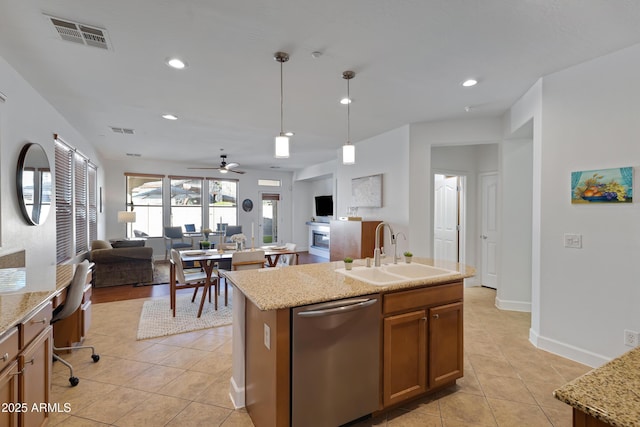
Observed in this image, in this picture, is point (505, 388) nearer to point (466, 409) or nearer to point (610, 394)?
point (466, 409)

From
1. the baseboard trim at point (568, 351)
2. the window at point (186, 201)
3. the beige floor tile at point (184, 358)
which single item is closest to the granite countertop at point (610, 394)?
the baseboard trim at point (568, 351)

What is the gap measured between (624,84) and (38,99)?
572 centimetres

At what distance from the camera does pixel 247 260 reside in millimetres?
3854

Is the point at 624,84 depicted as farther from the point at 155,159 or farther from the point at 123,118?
the point at 155,159

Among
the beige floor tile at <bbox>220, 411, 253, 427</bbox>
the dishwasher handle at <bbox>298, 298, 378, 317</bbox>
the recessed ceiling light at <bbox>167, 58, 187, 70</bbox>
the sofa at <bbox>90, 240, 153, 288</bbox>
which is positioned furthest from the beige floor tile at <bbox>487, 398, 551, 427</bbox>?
the sofa at <bbox>90, 240, 153, 288</bbox>

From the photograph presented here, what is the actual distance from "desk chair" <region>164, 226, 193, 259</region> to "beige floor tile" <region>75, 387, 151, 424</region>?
600cm

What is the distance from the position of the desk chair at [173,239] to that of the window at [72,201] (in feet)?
7.03

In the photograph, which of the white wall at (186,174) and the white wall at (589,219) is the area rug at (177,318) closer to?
the white wall at (589,219)

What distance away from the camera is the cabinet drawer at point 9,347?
1.27 m

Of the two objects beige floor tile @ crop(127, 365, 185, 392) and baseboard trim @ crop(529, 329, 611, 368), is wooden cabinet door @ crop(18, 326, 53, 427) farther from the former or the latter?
baseboard trim @ crop(529, 329, 611, 368)

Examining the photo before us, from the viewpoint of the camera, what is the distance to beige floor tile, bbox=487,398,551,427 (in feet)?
6.19

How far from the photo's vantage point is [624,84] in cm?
245

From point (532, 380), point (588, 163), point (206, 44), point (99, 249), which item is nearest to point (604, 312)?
point (532, 380)

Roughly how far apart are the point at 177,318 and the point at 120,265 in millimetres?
2444
